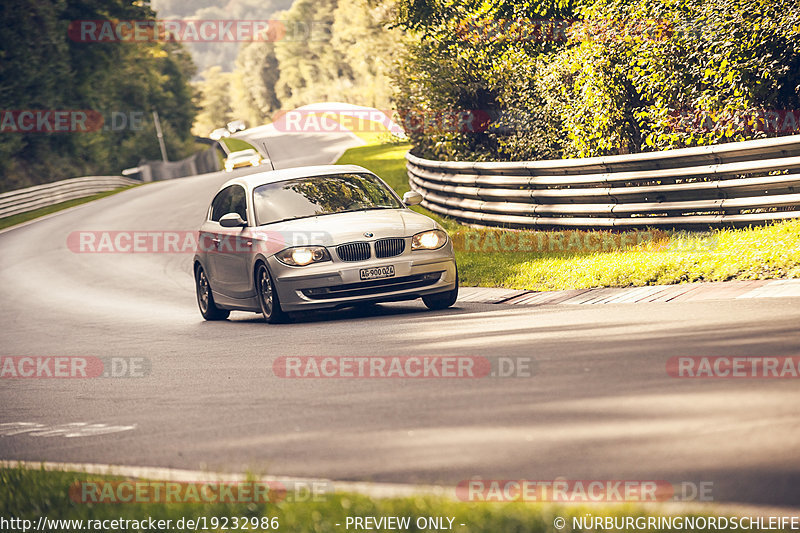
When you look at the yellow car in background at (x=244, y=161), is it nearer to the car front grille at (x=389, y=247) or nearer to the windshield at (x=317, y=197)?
the windshield at (x=317, y=197)

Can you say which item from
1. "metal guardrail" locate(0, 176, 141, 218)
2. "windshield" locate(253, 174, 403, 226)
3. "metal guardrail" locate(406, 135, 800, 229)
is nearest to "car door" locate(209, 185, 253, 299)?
"windshield" locate(253, 174, 403, 226)

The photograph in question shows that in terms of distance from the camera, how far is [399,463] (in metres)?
5.30

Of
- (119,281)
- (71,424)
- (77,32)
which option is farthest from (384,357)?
(77,32)

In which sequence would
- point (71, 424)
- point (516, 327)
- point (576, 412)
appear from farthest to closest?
point (516, 327) → point (71, 424) → point (576, 412)

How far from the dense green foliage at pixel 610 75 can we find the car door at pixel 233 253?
23.3 ft

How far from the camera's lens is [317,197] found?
1255cm

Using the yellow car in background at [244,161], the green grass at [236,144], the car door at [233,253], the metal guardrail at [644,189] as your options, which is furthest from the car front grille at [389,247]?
the green grass at [236,144]

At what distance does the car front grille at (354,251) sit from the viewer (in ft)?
37.4

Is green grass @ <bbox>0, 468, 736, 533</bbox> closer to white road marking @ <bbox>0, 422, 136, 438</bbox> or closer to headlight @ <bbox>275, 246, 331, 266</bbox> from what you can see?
white road marking @ <bbox>0, 422, 136, 438</bbox>

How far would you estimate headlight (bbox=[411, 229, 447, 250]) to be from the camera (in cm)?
1163

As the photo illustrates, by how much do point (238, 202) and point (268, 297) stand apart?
70.7 inches

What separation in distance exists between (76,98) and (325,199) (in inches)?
2434

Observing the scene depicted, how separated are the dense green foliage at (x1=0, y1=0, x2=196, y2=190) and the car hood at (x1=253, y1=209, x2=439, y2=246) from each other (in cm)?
A: 5029

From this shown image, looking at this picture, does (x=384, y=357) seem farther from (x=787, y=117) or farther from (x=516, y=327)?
(x=787, y=117)
